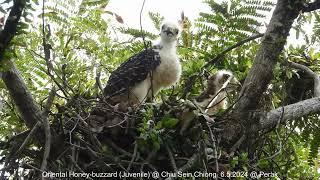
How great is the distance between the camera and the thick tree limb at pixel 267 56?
15.4 feet

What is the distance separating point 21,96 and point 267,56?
215 centimetres

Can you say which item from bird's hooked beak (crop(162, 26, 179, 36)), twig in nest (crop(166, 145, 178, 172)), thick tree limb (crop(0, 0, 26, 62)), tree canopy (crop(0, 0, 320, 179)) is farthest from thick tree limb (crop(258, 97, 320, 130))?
thick tree limb (crop(0, 0, 26, 62))

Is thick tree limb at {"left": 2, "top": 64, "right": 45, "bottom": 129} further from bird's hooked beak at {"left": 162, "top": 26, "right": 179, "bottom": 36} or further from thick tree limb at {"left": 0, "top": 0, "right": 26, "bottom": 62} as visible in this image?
bird's hooked beak at {"left": 162, "top": 26, "right": 179, "bottom": 36}

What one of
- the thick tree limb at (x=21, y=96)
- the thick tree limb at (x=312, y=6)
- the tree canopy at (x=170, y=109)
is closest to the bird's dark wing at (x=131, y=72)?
the tree canopy at (x=170, y=109)

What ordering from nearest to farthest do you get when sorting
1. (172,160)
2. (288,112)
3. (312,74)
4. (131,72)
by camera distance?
(172,160) < (288,112) < (312,74) < (131,72)

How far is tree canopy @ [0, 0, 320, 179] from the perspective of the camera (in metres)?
4.31

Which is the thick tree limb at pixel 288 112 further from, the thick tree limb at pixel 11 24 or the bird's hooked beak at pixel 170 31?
the thick tree limb at pixel 11 24

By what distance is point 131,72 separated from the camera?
19.6ft

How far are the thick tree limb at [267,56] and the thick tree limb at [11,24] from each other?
2.26 metres

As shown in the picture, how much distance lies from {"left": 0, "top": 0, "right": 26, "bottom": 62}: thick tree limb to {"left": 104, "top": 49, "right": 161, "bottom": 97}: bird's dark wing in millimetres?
2788

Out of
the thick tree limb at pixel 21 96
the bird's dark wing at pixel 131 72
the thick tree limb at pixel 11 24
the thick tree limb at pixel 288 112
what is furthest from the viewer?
the bird's dark wing at pixel 131 72

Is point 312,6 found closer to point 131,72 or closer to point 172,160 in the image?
point 172,160

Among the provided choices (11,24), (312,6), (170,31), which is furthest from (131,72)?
(11,24)

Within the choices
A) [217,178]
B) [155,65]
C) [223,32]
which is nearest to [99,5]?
[155,65]
